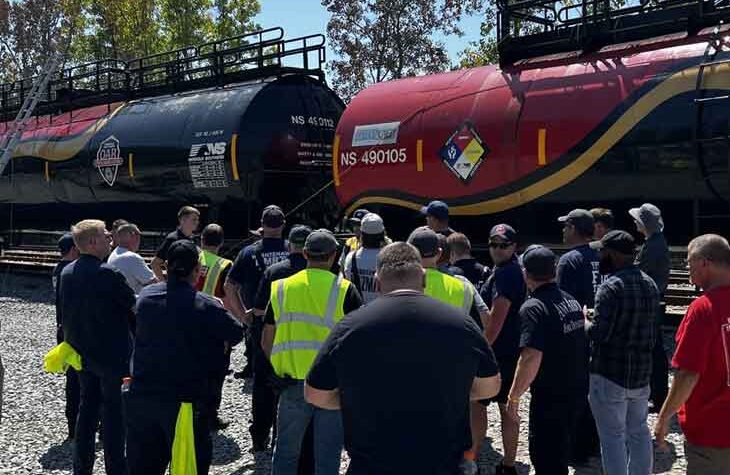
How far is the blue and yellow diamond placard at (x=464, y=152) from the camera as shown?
31.5ft

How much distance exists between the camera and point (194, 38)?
3322cm

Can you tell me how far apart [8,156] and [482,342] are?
1757cm

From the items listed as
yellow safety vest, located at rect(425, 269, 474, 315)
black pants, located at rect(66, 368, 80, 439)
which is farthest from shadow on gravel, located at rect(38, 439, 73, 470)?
yellow safety vest, located at rect(425, 269, 474, 315)

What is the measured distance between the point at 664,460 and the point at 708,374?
2.43 metres

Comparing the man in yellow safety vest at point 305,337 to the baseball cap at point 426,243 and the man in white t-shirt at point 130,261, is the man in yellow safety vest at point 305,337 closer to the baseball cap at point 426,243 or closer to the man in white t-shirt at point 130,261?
the baseball cap at point 426,243

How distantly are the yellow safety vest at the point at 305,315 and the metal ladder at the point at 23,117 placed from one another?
15337 millimetres

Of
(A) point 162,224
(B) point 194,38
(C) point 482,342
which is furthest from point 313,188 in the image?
(B) point 194,38

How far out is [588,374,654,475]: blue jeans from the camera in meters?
4.58

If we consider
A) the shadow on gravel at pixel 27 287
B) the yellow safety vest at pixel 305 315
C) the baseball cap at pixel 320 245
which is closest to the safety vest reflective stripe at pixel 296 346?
the yellow safety vest at pixel 305 315

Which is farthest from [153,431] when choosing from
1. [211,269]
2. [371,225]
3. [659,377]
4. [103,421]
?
[659,377]

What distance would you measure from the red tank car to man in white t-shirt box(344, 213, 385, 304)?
3.94 metres

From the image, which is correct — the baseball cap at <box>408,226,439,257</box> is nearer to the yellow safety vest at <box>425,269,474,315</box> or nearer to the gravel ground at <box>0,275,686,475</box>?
the yellow safety vest at <box>425,269,474,315</box>

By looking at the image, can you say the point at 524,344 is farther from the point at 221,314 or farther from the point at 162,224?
the point at 162,224


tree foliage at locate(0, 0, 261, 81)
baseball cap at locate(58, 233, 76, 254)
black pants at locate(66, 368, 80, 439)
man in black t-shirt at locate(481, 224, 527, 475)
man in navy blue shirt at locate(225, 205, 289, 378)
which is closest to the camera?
man in black t-shirt at locate(481, 224, 527, 475)
